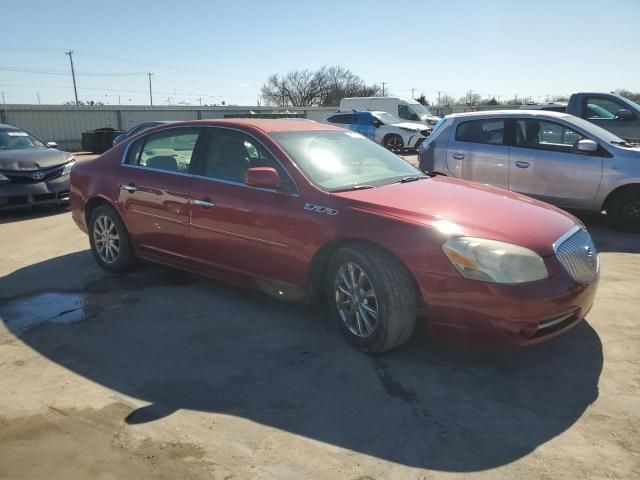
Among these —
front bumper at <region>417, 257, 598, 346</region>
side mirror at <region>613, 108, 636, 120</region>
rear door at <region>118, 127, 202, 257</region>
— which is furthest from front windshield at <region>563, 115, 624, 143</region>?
rear door at <region>118, 127, 202, 257</region>

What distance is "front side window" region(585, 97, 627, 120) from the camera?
10.1 meters

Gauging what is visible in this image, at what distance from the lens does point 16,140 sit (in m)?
9.30

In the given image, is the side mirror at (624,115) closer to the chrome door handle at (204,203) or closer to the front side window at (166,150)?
the front side window at (166,150)

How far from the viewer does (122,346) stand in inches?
149

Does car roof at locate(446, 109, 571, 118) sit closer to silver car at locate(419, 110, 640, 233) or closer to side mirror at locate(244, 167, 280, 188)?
silver car at locate(419, 110, 640, 233)

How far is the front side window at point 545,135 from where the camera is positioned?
22.9ft

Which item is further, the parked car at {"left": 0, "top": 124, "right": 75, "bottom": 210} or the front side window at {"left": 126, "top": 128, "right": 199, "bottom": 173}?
the parked car at {"left": 0, "top": 124, "right": 75, "bottom": 210}

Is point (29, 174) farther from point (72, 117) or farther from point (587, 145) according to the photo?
point (72, 117)

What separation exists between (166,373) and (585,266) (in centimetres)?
279

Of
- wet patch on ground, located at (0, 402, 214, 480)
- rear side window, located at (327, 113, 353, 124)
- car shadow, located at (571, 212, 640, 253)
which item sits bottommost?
wet patch on ground, located at (0, 402, 214, 480)

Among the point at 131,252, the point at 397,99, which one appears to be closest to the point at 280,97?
the point at 397,99

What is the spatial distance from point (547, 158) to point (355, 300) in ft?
15.3

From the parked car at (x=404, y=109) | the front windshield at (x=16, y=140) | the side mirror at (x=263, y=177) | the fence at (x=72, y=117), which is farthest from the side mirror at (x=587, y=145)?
the fence at (x=72, y=117)

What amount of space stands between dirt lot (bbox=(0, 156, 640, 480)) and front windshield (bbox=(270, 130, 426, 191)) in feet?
3.71
